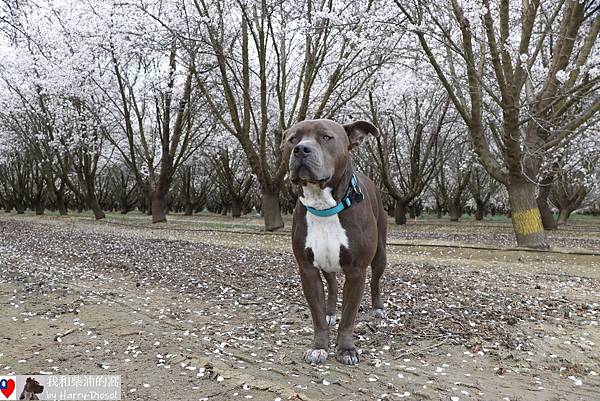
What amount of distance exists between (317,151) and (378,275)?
7.54 ft

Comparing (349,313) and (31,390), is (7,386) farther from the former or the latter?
(349,313)

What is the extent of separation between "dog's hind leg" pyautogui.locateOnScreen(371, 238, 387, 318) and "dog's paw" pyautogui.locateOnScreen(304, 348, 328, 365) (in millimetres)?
1461

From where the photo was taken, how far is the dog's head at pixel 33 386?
3589 mm

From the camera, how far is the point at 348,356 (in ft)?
13.9

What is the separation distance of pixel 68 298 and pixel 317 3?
14.7 meters

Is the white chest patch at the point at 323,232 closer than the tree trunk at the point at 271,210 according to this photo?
Yes

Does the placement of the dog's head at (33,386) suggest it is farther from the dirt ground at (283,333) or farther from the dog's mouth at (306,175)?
the dog's mouth at (306,175)

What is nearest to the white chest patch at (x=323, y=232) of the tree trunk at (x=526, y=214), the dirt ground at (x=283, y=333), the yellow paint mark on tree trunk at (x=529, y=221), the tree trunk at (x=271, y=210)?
the dirt ground at (x=283, y=333)

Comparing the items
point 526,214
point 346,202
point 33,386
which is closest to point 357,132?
point 346,202

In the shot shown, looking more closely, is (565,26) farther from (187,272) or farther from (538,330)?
(187,272)

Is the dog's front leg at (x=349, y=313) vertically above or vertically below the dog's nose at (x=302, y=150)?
below

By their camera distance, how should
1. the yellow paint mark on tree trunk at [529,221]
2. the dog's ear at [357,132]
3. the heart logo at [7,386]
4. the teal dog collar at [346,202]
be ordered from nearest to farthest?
the heart logo at [7,386] < the teal dog collar at [346,202] < the dog's ear at [357,132] < the yellow paint mark on tree trunk at [529,221]

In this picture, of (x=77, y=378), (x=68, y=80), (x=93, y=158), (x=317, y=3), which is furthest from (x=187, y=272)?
(x=93, y=158)

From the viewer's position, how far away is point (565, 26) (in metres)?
11.9
